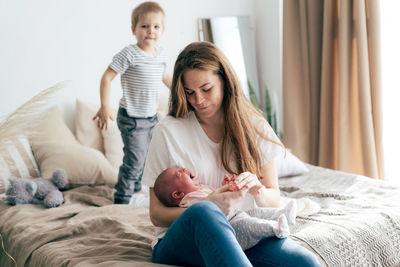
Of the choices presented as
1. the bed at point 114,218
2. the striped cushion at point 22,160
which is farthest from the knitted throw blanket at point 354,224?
the striped cushion at point 22,160

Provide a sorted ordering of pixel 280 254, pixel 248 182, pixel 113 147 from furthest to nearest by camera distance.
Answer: pixel 113 147 → pixel 248 182 → pixel 280 254

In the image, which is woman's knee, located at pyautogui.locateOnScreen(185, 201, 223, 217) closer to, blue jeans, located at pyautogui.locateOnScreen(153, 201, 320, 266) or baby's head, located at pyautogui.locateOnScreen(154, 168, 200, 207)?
blue jeans, located at pyautogui.locateOnScreen(153, 201, 320, 266)

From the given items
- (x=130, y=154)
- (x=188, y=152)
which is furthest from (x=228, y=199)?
(x=130, y=154)

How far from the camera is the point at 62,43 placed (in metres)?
3.05

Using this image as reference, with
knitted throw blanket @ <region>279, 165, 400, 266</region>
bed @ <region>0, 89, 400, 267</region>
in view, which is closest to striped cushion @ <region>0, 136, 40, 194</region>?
bed @ <region>0, 89, 400, 267</region>

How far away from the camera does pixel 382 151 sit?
10.1 ft

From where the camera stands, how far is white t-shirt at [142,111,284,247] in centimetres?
173

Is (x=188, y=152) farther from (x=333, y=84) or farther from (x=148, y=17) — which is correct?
(x=333, y=84)

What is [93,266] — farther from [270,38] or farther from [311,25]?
[270,38]

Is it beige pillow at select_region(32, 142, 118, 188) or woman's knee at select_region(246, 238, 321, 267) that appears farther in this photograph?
beige pillow at select_region(32, 142, 118, 188)

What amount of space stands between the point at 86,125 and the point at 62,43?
57 centimetres

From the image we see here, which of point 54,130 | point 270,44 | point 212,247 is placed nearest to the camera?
point 212,247

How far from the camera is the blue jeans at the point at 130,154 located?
2.44m

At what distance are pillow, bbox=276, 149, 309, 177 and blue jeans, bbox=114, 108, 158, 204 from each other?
79 cm
